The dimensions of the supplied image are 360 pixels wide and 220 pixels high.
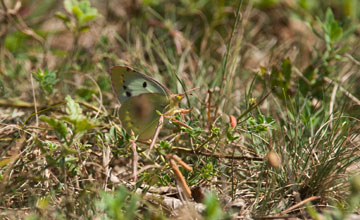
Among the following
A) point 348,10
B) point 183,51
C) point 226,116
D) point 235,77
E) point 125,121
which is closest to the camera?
point 125,121

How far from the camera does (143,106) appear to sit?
2283mm

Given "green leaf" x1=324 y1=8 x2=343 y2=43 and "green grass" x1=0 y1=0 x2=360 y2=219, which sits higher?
"green leaf" x1=324 y1=8 x2=343 y2=43

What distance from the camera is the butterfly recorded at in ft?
7.12

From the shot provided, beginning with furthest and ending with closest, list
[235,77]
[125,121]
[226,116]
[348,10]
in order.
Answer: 1. [348,10]
2. [235,77]
3. [226,116]
4. [125,121]

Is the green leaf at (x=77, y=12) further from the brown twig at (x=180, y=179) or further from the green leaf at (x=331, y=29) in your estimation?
the green leaf at (x=331, y=29)

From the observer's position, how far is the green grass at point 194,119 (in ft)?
6.40

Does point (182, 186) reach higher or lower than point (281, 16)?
lower

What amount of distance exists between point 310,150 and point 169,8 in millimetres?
2476

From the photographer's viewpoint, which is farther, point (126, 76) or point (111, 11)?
point (111, 11)

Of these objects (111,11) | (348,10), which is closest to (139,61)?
(111,11)

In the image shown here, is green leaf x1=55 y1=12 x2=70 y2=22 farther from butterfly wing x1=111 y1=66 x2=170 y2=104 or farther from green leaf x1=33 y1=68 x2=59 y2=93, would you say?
butterfly wing x1=111 y1=66 x2=170 y2=104

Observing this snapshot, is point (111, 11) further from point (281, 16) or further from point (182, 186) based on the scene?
point (182, 186)

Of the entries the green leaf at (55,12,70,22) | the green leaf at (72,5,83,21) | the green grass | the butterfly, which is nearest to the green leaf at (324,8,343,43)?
the green grass

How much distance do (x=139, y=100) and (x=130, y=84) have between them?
0.11 meters
